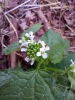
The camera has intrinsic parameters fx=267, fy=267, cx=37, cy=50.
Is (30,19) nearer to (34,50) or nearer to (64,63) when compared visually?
(64,63)

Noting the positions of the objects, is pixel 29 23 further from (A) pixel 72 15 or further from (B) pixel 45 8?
(A) pixel 72 15

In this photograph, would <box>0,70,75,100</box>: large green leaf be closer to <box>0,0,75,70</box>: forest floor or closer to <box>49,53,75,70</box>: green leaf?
<box>49,53,75,70</box>: green leaf

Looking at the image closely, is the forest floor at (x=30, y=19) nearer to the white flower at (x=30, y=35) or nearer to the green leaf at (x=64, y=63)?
the green leaf at (x=64, y=63)

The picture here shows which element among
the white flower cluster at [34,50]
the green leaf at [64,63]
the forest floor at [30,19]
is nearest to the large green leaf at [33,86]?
the white flower cluster at [34,50]

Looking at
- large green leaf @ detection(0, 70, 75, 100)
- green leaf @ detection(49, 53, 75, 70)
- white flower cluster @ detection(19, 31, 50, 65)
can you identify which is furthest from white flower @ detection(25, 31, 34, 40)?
green leaf @ detection(49, 53, 75, 70)

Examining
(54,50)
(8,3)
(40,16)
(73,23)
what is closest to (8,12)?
(8,3)
